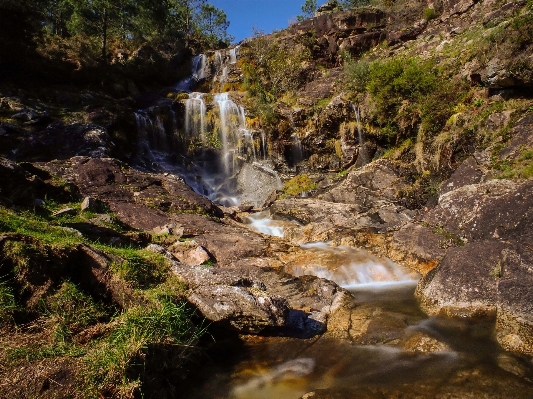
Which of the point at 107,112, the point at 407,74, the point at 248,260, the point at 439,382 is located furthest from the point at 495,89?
the point at 107,112

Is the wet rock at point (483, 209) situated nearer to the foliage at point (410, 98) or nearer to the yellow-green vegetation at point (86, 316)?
the foliage at point (410, 98)

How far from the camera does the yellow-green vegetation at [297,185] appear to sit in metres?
17.0

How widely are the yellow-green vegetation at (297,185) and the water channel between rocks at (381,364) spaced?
10744 mm

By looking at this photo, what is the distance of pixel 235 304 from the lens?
4.95 metres

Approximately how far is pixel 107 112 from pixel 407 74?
52.0 feet

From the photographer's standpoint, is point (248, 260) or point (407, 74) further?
point (407, 74)

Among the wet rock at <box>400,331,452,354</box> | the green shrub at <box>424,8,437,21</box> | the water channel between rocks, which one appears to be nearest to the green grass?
the water channel between rocks

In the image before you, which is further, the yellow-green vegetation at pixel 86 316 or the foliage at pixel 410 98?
the foliage at pixel 410 98

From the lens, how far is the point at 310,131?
64.1ft

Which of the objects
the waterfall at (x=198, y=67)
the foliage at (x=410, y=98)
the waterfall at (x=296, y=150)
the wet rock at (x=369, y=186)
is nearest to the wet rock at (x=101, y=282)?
the wet rock at (x=369, y=186)

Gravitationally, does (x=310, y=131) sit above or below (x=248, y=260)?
above

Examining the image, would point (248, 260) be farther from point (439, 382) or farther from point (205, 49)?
point (205, 49)

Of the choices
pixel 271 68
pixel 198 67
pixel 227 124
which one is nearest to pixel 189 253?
pixel 227 124

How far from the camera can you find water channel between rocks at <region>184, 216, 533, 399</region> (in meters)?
3.98
